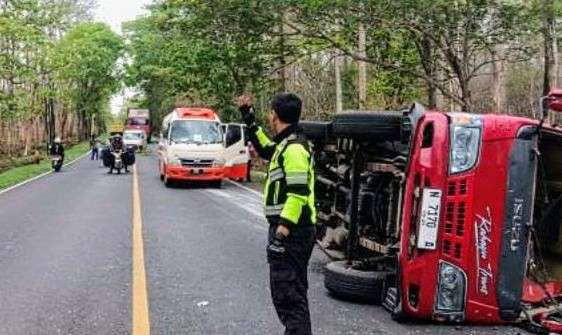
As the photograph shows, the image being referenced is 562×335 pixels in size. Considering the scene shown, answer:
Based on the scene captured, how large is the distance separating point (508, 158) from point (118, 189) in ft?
54.7

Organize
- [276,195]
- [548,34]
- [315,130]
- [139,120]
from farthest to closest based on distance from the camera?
[139,120], [548,34], [315,130], [276,195]

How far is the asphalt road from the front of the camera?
6016 mm

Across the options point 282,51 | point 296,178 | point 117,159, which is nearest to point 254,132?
point 296,178

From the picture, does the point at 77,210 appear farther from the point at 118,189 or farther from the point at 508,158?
the point at 508,158

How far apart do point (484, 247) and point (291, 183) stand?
1816mm

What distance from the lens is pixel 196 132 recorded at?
2294 centimetres

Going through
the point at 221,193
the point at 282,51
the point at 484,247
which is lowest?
the point at 221,193

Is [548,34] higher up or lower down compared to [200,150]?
higher up

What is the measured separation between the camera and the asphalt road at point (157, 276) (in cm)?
602

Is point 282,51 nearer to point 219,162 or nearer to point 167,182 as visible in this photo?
point 219,162

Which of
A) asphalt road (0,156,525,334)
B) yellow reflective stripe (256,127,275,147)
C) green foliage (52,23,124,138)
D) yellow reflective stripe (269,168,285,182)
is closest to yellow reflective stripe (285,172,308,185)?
yellow reflective stripe (269,168,285,182)

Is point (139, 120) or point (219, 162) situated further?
point (139, 120)

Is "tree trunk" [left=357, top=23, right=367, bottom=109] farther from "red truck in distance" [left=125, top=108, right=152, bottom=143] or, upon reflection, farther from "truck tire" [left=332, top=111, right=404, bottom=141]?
"red truck in distance" [left=125, top=108, right=152, bottom=143]

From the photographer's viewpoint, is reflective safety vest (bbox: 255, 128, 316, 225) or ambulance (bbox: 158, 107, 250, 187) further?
ambulance (bbox: 158, 107, 250, 187)
